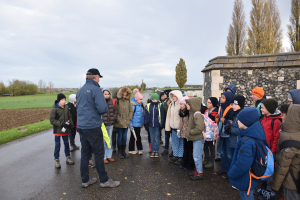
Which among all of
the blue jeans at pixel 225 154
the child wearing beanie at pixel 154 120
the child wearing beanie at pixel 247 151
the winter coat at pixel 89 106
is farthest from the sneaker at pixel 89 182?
the blue jeans at pixel 225 154

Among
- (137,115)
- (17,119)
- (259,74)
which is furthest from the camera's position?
(17,119)

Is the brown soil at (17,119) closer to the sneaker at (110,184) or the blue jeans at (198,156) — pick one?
the sneaker at (110,184)

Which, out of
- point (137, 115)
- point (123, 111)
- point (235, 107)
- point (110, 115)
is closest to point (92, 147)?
point (110, 115)

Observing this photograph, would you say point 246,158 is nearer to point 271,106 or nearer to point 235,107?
point 271,106

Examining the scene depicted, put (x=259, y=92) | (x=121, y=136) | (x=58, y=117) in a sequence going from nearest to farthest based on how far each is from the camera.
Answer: (x=259, y=92)
(x=58, y=117)
(x=121, y=136)

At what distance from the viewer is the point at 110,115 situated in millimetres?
5012

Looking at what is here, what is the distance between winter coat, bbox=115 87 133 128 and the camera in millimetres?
5270

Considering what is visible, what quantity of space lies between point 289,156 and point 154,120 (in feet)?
11.0

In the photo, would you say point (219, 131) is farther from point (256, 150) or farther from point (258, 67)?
point (258, 67)

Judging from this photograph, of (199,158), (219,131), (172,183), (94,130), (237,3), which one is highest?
(237,3)

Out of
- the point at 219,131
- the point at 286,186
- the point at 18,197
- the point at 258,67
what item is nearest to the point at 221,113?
the point at 219,131

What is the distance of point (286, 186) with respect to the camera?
Answer: 2.69 m

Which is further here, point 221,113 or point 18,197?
point 221,113

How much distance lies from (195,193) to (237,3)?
89.2ft
